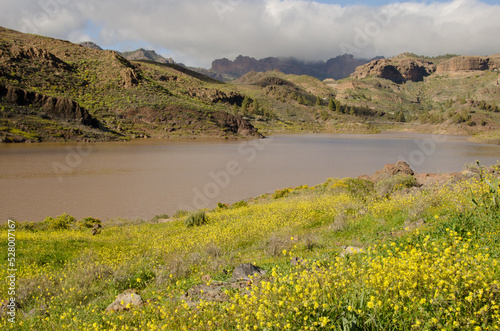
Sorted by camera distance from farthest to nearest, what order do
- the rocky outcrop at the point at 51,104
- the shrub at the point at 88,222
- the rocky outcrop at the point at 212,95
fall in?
1. the rocky outcrop at the point at 212,95
2. the rocky outcrop at the point at 51,104
3. the shrub at the point at 88,222

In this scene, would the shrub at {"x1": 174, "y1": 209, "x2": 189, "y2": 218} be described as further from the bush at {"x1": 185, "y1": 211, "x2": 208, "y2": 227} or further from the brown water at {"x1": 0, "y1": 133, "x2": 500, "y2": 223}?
the bush at {"x1": 185, "y1": 211, "x2": 208, "y2": 227}

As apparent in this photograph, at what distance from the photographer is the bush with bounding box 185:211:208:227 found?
13203 millimetres

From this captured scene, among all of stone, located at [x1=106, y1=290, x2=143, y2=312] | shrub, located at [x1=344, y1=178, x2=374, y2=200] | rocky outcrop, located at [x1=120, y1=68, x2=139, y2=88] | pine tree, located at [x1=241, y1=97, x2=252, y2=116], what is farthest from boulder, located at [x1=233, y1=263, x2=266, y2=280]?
pine tree, located at [x1=241, y1=97, x2=252, y2=116]

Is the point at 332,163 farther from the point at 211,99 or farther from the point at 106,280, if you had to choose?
the point at 211,99

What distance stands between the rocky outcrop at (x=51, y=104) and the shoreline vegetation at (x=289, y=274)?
51.7 metres

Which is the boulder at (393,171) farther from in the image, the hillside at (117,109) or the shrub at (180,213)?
the hillside at (117,109)

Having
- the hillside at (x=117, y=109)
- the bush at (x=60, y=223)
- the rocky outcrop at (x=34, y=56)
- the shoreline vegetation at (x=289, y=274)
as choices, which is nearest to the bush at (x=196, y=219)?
the shoreline vegetation at (x=289, y=274)

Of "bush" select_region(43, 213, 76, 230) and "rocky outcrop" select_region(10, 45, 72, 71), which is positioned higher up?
"rocky outcrop" select_region(10, 45, 72, 71)

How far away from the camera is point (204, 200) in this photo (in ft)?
65.5

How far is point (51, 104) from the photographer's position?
57219 mm

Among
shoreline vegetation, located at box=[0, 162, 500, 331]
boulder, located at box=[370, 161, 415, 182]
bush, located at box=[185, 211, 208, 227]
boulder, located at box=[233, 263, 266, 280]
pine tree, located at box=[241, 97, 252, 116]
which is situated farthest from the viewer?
pine tree, located at box=[241, 97, 252, 116]

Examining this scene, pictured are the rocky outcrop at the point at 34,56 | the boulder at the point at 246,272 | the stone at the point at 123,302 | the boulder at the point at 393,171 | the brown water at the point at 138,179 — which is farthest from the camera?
the rocky outcrop at the point at 34,56

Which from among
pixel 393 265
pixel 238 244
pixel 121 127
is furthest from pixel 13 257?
pixel 121 127

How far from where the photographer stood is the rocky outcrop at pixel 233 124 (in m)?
77.7
